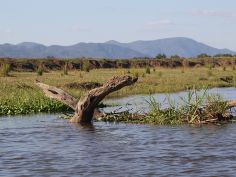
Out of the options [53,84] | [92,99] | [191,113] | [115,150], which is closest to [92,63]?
[53,84]

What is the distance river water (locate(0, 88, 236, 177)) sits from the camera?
11648 mm

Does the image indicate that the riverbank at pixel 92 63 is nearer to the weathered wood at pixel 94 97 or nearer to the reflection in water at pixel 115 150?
the weathered wood at pixel 94 97

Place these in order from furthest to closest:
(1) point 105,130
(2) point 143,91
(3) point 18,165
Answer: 1. (2) point 143,91
2. (1) point 105,130
3. (3) point 18,165

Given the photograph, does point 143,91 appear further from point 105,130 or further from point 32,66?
point 32,66

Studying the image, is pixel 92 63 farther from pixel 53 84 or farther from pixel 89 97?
pixel 89 97

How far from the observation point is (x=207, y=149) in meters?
13.9

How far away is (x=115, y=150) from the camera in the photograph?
14.1 metres

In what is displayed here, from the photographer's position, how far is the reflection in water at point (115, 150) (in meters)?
11.7

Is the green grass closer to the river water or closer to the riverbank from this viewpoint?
the river water

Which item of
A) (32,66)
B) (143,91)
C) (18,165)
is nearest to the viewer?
(18,165)

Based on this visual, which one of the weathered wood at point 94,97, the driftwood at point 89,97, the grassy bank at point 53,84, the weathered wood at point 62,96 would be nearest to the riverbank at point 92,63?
the grassy bank at point 53,84

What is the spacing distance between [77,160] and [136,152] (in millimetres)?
1690

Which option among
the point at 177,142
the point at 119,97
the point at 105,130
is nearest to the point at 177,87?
the point at 119,97

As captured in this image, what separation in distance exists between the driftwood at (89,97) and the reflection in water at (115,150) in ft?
2.35
